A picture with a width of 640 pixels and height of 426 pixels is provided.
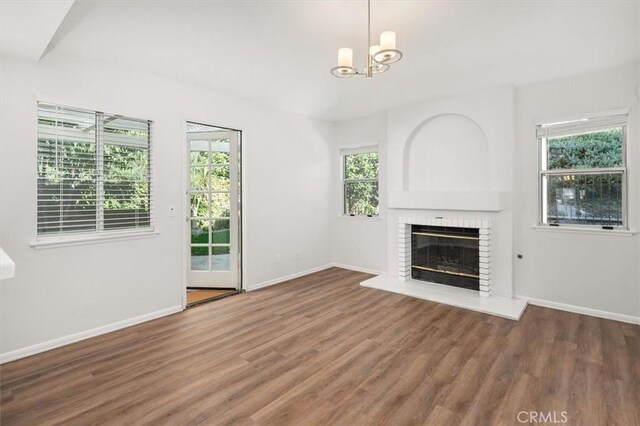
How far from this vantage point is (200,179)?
4.61 metres

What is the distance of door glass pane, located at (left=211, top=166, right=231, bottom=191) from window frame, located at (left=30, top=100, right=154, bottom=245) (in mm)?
1119

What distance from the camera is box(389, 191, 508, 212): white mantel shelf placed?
4.04 meters

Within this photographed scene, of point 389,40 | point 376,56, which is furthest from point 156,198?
point 389,40

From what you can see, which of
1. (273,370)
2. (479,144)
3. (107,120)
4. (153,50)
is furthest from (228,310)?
(479,144)

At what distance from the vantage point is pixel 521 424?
191 cm

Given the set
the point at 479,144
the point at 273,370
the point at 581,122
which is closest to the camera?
the point at 273,370

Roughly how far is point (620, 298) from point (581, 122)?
197 centimetres

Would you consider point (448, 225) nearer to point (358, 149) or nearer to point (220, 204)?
point (358, 149)

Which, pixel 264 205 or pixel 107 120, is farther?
pixel 264 205

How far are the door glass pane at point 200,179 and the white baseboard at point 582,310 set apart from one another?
4.43 m

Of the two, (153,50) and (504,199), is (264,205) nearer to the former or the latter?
(153,50)

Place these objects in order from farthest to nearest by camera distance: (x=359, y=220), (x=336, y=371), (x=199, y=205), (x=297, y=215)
A: (x=359, y=220) < (x=297, y=215) < (x=199, y=205) < (x=336, y=371)

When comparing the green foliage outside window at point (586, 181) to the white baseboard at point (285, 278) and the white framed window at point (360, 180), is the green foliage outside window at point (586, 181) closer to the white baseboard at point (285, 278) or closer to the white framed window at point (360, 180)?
the white framed window at point (360, 180)

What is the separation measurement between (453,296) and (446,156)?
6.44 feet
